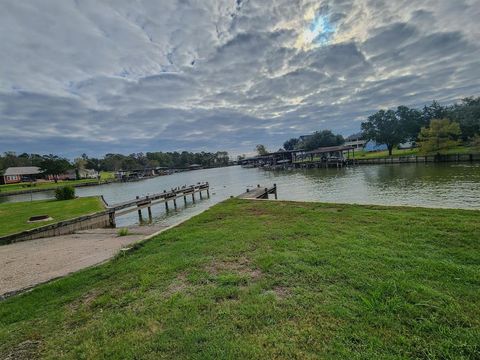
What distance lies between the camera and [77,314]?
4.00m

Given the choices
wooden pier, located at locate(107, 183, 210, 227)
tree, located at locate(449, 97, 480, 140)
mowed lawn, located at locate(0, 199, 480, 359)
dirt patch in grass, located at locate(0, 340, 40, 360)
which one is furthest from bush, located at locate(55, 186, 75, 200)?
tree, located at locate(449, 97, 480, 140)

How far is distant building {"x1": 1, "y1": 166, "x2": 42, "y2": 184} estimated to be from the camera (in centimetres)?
7344

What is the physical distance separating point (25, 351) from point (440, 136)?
56.7 m

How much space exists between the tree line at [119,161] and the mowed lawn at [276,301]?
79.8 m

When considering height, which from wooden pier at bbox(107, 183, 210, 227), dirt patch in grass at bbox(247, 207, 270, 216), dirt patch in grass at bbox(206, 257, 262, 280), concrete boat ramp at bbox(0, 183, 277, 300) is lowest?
wooden pier at bbox(107, 183, 210, 227)

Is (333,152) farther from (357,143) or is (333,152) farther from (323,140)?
(357,143)

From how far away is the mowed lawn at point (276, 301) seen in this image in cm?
277

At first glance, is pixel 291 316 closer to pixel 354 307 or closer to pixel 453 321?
pixel 354 307

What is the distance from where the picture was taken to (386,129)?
6322 cm

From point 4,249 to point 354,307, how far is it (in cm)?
1321

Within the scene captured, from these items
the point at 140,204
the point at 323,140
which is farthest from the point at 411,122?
the point at 140,204

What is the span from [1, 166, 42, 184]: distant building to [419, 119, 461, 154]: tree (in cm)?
9553

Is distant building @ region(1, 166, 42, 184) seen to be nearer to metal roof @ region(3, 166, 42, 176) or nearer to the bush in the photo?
metal roof @ region(3, 166, 42, 176)

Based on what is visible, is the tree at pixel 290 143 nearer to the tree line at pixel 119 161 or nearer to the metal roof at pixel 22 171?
the tree line at pixel 119 161
